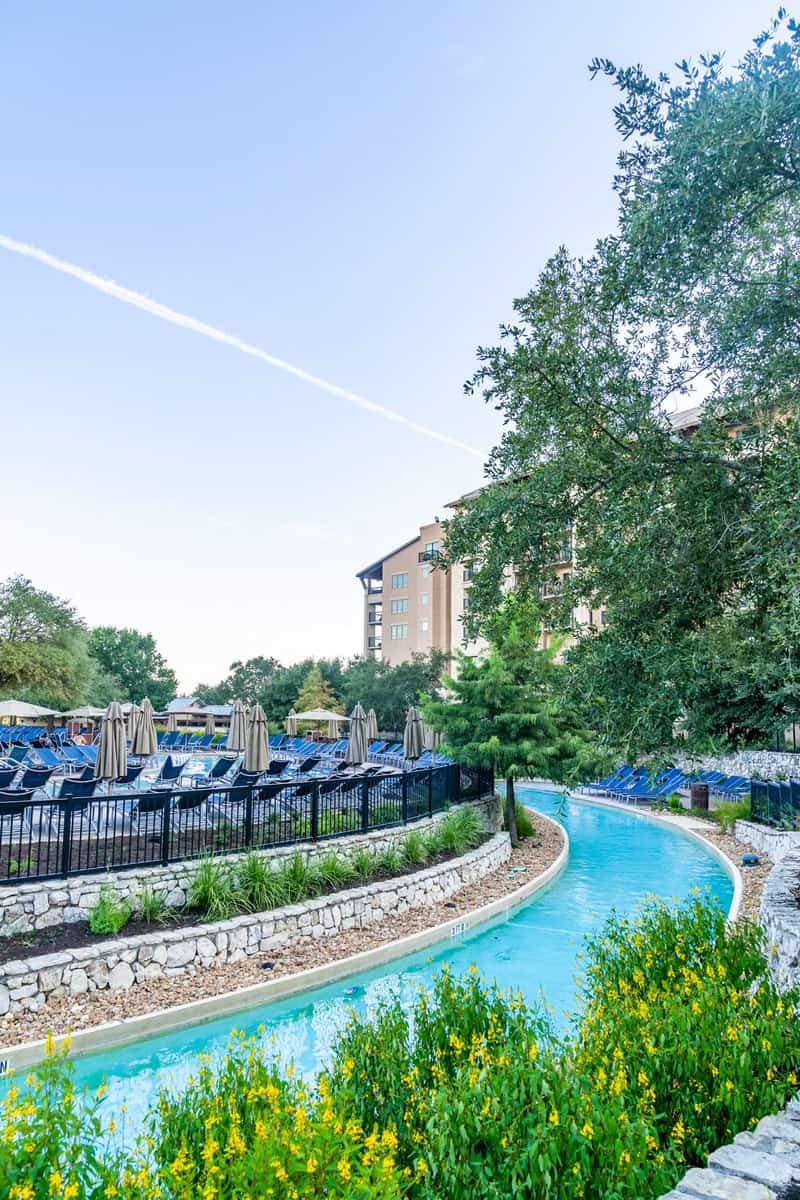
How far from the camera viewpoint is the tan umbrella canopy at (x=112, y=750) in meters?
14.7

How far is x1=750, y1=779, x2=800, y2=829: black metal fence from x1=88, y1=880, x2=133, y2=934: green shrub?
38.6 feet

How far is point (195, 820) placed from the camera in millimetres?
11289

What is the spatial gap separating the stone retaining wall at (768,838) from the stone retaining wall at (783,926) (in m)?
4.49

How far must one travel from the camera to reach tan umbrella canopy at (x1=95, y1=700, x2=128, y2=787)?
1469 cm

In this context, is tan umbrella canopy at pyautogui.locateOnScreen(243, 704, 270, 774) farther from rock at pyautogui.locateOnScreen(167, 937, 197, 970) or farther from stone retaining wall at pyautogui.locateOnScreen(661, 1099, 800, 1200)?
stone retaining wall at pyautogui.locateOnScreen(661, 1099, 800, 1200)

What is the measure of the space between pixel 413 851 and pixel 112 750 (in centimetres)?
690

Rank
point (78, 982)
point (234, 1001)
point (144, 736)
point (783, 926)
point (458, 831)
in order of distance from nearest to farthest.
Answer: point (783, 926) < point (78, 982) < point (234, 1001) < point (458, 831) < point (144, 736)

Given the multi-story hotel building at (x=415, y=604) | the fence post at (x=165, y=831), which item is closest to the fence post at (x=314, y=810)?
the fence post at (x=165, y=831)

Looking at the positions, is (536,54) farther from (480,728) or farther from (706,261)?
(480,728)

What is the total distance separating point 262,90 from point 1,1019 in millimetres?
19086

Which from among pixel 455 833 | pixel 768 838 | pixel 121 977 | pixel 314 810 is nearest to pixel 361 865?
pixel 314 810

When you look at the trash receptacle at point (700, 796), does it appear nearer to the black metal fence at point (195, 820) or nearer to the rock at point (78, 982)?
the black metal fence at point (195, 820)

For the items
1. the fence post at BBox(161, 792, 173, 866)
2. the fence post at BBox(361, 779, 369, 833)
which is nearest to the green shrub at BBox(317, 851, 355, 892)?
the fence post at BBox(361, 779, 369, 833)

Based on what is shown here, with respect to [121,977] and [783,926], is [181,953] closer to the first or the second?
[121,977]
